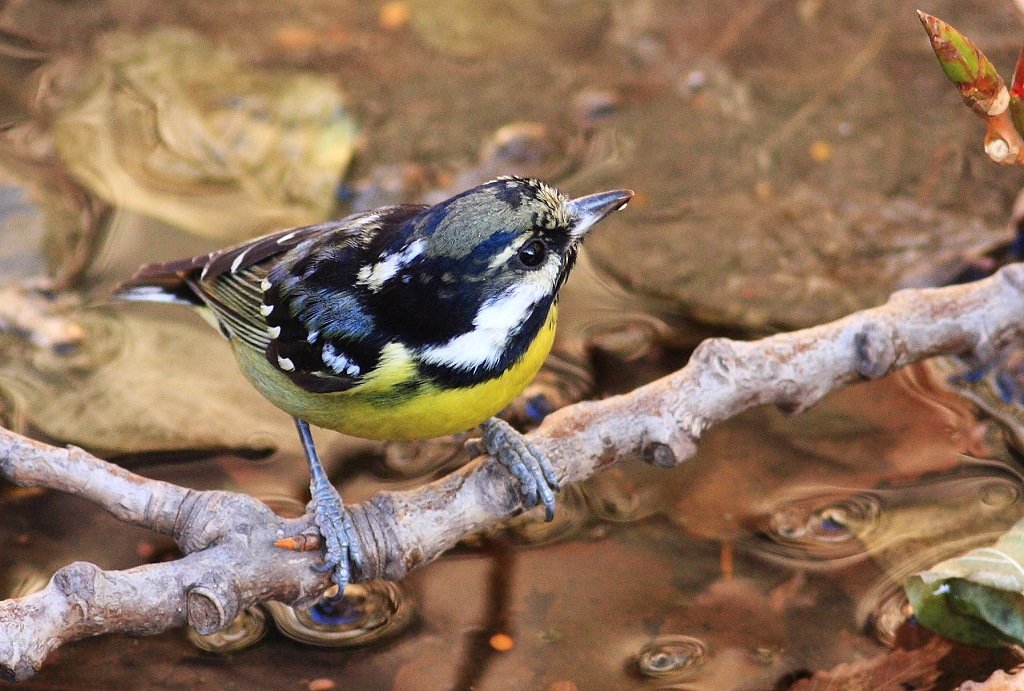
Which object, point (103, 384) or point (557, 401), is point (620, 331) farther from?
point (103, 384)

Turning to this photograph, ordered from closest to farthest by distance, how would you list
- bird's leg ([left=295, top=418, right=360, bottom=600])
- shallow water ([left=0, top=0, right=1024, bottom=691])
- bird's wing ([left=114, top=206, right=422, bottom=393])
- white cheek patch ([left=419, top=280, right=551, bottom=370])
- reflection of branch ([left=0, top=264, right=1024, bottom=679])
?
reflection of branch ([left=0, top=264, right=1024, bottom=679]) < bird's leg ([left=295, top=418, right=360, bottom=600]) < white cheek patch ([left=419, top=280, right=551, bottom=370]) < bird's wing ([left=114, top=206, right=422, bottom=393]) < shallow water ([left=0, top=0, right=1024, bottom=691])

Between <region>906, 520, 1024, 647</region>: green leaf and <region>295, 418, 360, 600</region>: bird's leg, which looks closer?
<region>295, 418, 360, 600</region>: bird's leg

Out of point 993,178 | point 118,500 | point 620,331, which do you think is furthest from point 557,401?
point 993,178

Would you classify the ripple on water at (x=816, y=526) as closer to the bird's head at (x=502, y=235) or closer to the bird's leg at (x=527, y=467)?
the bird's leg at (x=527, y=467)

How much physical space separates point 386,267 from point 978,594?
7.44 feet

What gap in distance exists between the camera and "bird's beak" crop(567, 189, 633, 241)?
4.06 meters

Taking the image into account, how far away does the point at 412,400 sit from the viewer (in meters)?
3.99

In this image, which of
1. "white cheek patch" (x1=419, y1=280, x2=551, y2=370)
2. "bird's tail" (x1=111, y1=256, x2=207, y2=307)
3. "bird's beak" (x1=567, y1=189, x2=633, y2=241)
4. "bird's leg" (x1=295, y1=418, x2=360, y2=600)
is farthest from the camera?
"bird's tail" (x1=111, y1=256, x2=207, y2=307)

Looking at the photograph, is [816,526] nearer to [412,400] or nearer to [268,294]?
[412,400]

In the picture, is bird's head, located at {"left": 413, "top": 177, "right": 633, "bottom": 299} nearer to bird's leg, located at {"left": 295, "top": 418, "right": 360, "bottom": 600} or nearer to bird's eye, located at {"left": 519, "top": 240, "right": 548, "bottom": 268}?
bird's eye, located at {"left": 519, "top": 240, "right": 548, "bottom": 268}

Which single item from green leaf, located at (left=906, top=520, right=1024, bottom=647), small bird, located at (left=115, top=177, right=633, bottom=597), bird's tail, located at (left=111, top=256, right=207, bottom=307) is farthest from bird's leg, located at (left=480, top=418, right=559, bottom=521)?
bird's tail, located at (left=111, top=256, right=207, bottom=307)

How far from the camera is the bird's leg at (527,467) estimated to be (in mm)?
4066

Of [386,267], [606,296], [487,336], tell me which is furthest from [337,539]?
[606,296]

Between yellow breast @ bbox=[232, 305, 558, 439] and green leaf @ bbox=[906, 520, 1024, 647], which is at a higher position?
yellow breast @ bbox=[232, 305, 558, 439]
